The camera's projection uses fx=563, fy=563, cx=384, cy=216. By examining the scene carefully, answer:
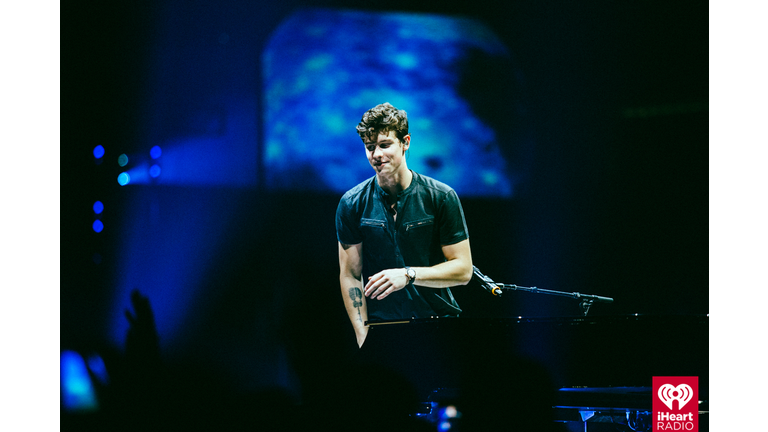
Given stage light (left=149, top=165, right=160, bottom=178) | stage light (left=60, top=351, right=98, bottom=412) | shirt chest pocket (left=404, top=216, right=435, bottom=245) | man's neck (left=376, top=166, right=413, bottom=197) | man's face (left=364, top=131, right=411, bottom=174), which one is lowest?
stage light (left=60, top=351, right=98, bottom=412)

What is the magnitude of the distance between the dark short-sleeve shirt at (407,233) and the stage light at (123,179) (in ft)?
4.73

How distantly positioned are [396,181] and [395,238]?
38cm

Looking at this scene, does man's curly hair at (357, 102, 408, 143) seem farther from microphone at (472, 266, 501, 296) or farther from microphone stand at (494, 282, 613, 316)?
microphone stand at (494, 282, 613, 316)

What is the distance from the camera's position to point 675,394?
3.09 metres

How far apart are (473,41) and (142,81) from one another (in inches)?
88.9

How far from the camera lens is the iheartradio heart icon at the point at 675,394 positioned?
2965 mm

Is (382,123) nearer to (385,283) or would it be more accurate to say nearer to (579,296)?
(385,283)

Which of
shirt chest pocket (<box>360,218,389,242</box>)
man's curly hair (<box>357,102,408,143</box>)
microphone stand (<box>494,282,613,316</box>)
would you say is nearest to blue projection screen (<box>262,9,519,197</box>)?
man's curly hair (<box>357,102,408,143</box>)

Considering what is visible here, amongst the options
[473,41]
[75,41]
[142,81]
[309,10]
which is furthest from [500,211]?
[75,41]

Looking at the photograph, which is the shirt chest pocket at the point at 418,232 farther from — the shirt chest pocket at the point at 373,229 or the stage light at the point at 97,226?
the stage light at the point at 97,226

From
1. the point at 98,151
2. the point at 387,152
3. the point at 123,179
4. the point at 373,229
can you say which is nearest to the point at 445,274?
the point at 373,229

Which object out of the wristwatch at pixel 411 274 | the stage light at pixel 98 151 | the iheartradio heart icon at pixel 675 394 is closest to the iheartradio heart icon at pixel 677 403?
the iheartradio heart icon at pixel 675 394

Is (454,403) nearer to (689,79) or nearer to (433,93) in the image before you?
(433,93)

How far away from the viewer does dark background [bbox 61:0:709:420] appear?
147 inches
